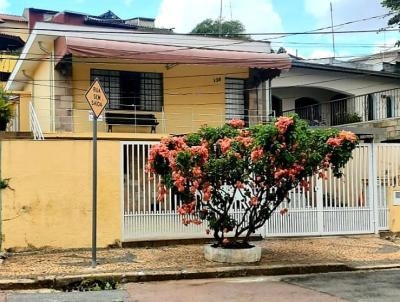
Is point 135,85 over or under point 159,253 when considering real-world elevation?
over

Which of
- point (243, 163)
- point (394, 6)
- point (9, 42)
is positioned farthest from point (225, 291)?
point (9, 42)

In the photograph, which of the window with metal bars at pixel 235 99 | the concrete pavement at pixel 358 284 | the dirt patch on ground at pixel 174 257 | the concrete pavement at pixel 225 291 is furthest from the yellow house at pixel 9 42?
the concrete pavement at pixel 358 284

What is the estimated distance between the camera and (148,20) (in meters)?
25.7

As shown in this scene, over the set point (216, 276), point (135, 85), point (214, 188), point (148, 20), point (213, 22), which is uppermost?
point (213, 22)

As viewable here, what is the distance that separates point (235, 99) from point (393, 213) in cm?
761

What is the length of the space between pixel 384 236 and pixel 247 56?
287 inches

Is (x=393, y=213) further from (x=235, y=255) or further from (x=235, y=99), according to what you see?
(x=235, y=99)

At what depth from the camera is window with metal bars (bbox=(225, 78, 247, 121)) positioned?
63.0 ft

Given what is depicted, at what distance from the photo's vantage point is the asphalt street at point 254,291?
25.0 feet

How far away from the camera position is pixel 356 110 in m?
24.3

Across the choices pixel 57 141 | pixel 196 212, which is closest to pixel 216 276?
pixel 196 212

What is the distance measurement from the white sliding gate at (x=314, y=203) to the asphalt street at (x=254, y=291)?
118 inches

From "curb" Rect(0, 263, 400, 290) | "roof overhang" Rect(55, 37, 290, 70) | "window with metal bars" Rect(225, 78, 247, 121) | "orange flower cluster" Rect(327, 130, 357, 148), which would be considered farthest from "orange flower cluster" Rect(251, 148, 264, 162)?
"window with metal bars" Rect(225, 78, 247, 121)

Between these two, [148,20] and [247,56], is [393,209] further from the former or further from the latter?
[148,20]
